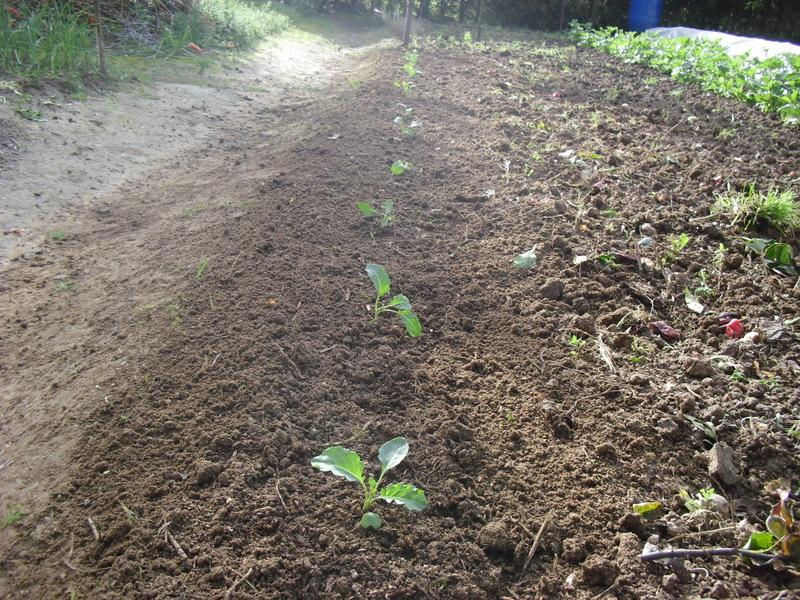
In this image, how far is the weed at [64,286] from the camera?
2692mm

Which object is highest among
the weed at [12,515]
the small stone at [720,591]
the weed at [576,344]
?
the weed at [576,344]

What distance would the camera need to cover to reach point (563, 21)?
11.1 meters

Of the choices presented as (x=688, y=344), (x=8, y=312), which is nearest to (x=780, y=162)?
(x=688, y=344)

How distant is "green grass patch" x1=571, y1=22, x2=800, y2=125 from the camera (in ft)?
14.8

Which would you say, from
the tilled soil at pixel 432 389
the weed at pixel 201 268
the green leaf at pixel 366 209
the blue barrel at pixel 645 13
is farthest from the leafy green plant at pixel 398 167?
the blue barrel at pixel 645 13

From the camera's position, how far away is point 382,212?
3070 millimetres

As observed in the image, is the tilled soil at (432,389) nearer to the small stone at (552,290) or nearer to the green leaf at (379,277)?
the small stone at (552,290)

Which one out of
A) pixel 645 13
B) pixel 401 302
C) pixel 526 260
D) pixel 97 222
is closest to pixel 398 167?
pixel 526 260

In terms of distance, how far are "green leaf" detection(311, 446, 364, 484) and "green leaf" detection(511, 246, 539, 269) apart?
144 cm

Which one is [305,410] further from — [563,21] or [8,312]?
[563,21]

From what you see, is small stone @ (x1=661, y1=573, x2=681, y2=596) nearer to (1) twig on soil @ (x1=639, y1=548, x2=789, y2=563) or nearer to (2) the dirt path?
(1) twig on soil @ (x1=639, y1=548, x2=789, y2=563)

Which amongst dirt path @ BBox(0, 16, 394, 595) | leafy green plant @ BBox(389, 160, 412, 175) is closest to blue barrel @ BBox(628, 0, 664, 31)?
Result: dirt path @ BBox(0, 16, 394, 595)

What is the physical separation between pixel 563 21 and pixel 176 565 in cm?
1188

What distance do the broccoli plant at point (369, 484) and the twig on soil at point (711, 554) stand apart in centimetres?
58
